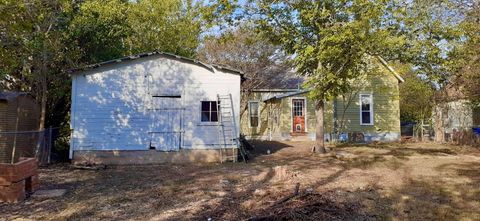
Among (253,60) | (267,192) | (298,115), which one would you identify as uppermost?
(253,60)

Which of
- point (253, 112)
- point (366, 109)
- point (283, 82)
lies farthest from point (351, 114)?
point (253, 112)

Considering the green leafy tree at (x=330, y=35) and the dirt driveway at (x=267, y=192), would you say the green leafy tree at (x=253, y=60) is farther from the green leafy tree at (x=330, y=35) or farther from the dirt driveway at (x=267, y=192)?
the dirt driveway at (x=267, y=192)

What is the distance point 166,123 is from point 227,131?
231 cm

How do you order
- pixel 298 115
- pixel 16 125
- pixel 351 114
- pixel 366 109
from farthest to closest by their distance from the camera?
1. pixel 298 115
2. pixel 366 109
3. pixel 351 114
4. pixel 16 125

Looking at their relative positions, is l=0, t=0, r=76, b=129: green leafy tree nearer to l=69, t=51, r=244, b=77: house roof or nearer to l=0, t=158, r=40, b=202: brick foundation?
l=69, t=51, r=244, b=77: house roof

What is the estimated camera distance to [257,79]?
88.1ft

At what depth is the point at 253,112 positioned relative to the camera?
25047 mm

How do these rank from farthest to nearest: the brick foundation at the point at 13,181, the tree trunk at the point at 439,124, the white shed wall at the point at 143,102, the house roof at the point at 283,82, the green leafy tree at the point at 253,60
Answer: the green leafy tree at the point at 253,60 → the house roof at the point at 283,82 → the tree trunk at the point at 439,124 → the white shed wall at the point at 143,102 → the brick foundation at the point at 13,181

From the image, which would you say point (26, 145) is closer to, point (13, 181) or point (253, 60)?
point (13, 181)

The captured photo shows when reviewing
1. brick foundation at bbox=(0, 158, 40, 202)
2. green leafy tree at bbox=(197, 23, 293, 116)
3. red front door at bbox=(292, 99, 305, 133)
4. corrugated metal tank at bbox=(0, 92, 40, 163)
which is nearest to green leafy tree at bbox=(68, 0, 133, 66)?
corrugated metal tank at bbox=(0, 92, 40, 163)

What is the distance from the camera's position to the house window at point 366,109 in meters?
23.2

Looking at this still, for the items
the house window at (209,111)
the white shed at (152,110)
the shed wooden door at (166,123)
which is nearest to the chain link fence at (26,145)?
the white shed at (152,110)

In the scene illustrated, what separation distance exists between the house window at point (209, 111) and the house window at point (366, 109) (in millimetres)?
12169

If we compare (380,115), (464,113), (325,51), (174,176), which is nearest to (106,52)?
(174,176)
